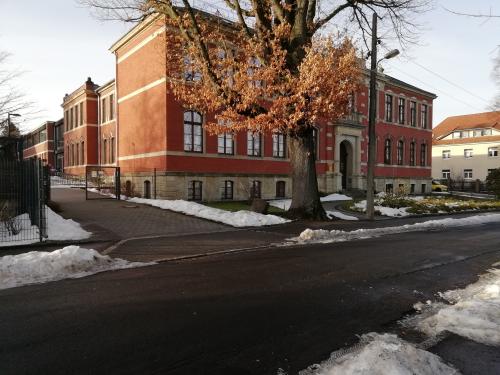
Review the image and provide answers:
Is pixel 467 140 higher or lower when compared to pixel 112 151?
higher

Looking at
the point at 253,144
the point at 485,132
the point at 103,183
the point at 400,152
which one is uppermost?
the point at 485,132

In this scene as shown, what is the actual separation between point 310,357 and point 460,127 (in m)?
68.5

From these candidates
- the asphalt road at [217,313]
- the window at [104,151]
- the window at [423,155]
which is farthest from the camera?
the window at [423,155]

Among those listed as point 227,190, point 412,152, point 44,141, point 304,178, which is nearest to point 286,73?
point 304,178

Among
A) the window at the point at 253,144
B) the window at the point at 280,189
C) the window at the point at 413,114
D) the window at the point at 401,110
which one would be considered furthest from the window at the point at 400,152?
the window at the point at 253,144

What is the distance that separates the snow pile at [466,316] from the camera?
4617 millimetres

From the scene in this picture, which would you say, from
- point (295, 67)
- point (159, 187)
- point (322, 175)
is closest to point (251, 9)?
point (295, 67)

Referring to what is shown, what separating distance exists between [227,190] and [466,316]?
68.3 feet

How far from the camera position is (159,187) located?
75.4ft

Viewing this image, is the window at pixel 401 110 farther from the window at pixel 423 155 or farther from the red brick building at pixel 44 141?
the red brick building at pixel 44 141

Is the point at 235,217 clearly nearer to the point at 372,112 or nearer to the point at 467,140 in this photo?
the point at 372,112

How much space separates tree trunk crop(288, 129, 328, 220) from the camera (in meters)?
16.2

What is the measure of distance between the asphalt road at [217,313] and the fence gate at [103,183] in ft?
53.1

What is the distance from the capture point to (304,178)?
16.4 metres
